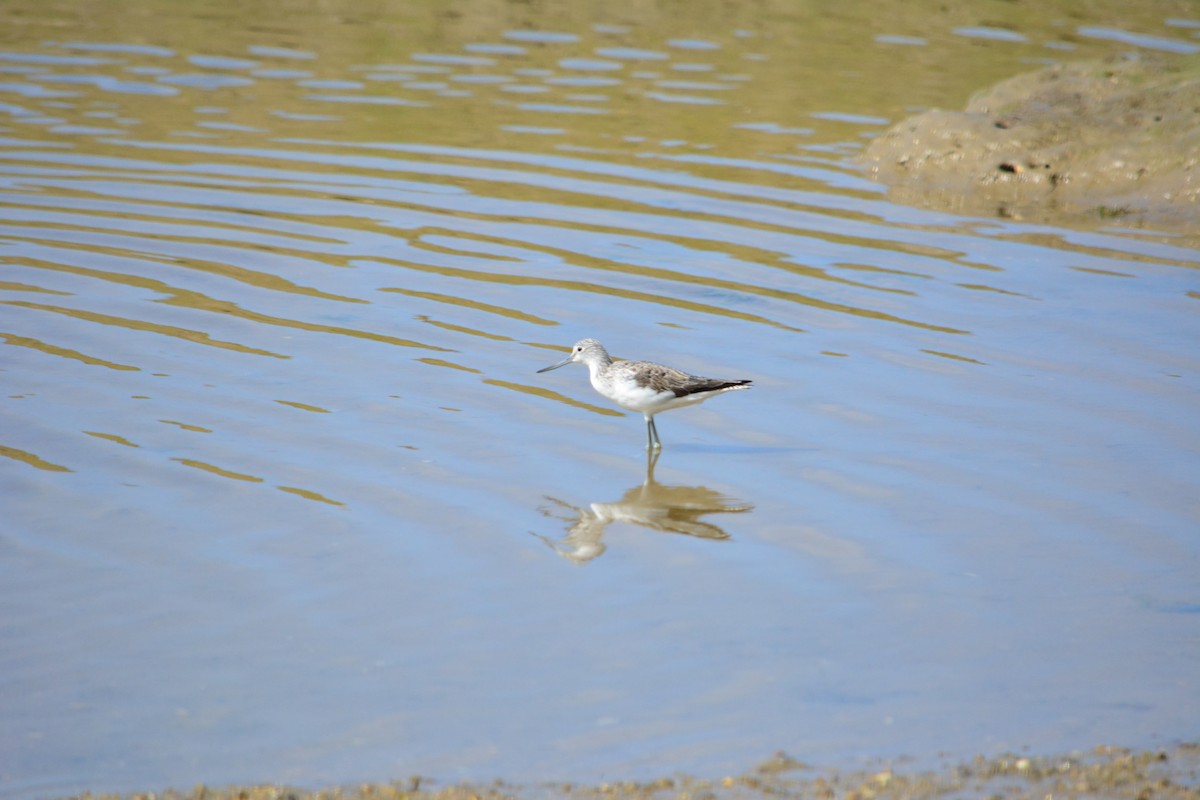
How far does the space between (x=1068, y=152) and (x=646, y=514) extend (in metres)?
10.7

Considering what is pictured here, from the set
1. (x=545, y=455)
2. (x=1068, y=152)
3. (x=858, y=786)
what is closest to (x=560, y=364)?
(x=545, y=455)

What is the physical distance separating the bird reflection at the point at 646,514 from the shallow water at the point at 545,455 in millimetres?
34

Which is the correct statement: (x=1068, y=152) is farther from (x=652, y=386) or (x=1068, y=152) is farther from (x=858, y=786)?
(x=858, y=786)

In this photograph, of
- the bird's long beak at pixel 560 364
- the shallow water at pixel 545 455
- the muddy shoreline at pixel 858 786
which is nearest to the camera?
the muddy shoreline at pixel 858 786

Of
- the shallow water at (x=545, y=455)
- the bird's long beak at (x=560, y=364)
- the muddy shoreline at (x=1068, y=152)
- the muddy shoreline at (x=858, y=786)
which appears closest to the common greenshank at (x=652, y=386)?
the shallow water at (x=545, y=455)

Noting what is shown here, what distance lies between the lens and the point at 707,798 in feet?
18.5

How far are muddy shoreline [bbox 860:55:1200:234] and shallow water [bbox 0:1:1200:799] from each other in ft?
2.41

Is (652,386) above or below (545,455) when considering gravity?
above

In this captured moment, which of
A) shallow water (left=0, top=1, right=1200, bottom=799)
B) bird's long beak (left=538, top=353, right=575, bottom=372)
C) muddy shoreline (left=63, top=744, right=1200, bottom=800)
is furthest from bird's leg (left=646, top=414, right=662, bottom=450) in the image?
muddy shoreline (left=63, top=744, right=1200, bottom=800)

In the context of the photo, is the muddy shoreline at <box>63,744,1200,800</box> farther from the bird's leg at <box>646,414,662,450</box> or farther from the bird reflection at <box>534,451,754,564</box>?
the bird's leg at <box>646,414,662,450</box>

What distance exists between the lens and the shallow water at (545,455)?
655 centimetres

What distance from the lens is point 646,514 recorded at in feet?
30.1

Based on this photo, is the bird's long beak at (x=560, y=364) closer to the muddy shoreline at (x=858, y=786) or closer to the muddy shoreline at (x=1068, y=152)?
the muddy shoreline at (x=858, y=786)

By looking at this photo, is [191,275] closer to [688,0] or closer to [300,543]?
[300,543]
